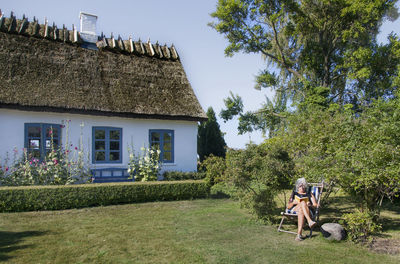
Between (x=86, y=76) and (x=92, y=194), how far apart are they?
212 inches

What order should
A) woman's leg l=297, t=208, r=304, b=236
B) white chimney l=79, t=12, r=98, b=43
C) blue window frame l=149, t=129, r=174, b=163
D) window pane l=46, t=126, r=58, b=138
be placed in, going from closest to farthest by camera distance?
1. woman's leg l=297, t=208, r=304, b=236
2. window pane l=46, t=126, r=58, b=138
3. blue window frame l=149, t=129, r=174, b=163
4. white chimney l=79, t=12, r=98, b=43

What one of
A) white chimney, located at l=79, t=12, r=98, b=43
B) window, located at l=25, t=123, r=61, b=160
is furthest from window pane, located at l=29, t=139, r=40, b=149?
white chimney, located at l=79, t=12, r=98, b=43

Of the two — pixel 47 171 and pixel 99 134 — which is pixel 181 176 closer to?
pixel 99 134

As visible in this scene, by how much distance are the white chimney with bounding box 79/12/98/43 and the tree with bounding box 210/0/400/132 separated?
6852mm

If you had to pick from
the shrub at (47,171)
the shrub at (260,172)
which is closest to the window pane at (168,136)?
the shrub at (47,171)

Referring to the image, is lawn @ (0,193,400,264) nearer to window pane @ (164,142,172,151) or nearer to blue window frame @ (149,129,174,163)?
blue window frame @ (149,129,174,163)

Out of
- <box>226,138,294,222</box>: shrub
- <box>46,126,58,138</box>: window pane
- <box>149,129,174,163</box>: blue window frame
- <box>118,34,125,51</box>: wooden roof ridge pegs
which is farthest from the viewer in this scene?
<box>118,34,125,51</box>: wooden roof ridge pegs

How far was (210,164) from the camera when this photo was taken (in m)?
8.45

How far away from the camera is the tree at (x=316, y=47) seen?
51.7ft

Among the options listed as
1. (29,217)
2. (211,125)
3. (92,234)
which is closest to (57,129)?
(29,217)

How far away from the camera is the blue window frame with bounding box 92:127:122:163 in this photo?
12070 mm

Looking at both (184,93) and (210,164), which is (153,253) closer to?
(210,164)

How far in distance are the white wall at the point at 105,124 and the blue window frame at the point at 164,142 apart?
0.15m

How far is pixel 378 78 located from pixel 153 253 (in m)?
16.5
